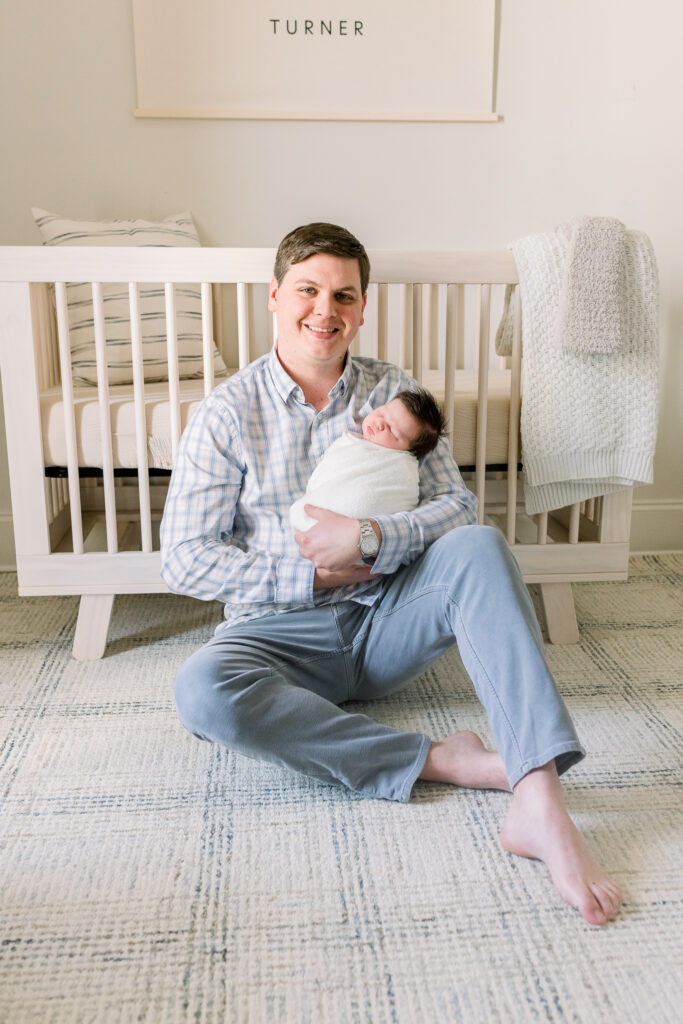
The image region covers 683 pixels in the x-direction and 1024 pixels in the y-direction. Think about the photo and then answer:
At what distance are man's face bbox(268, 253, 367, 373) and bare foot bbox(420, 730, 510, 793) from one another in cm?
62

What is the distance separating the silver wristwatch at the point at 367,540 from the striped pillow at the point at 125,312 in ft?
2.82

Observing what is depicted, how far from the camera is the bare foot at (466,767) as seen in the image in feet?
3.94

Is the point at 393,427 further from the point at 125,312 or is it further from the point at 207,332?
the point at 125,312

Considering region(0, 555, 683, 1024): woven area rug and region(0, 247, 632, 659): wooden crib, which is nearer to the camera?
region(0, 555, 683, 1024): woven area rug

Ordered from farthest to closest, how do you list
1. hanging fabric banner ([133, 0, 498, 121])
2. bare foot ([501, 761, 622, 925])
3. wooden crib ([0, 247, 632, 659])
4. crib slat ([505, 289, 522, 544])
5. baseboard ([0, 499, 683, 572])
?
baseboard ([0, 499, 683, 572]), hanging fabric banner ([133, 0, 498, 121]), crib slat ([505, 289, 522, 544]), wooden crib ([0, 247, 632, 659]), bare foot ([501, 761, 622, 925])

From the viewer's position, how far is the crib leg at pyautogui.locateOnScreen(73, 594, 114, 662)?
171cm

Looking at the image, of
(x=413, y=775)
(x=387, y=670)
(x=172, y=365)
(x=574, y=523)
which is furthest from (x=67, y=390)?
(x=574, y=523)

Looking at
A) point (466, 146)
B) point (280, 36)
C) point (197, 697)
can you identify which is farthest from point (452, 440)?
point (280, 36)

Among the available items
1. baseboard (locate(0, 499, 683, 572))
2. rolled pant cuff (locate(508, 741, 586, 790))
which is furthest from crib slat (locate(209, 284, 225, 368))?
rolled pant cuff (locate(508, 741, 586, 790))

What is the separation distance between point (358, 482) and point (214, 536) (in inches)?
9.5

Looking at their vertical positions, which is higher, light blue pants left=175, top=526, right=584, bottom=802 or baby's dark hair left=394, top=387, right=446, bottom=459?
baby's dark hair left=394, top=387, right=446, bottom=459

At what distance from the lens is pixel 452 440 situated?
1702 millimetres

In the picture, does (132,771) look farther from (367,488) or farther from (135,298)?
(135,298)

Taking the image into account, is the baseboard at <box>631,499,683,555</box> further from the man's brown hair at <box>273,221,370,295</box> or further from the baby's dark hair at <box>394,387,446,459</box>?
the man's brown hair at <box>273,221,370,295</box>
